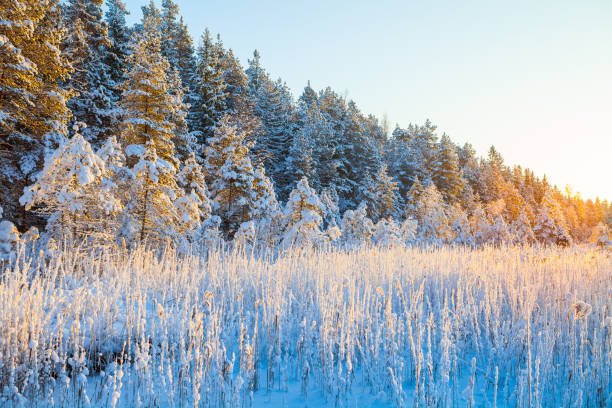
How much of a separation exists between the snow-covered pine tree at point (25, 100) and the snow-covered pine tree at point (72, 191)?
6997 mm

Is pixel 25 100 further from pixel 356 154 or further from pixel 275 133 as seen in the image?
pixel 356 154

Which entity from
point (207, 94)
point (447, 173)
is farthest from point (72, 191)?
point (447, 173)

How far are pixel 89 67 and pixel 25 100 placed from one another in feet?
32.6

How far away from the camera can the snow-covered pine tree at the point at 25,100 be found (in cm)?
1193

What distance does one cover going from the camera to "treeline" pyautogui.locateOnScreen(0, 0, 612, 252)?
385 inches

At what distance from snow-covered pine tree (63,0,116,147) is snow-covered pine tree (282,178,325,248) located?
1292cm

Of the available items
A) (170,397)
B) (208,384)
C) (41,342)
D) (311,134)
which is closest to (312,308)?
(208,384)

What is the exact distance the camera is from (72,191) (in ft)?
23.5

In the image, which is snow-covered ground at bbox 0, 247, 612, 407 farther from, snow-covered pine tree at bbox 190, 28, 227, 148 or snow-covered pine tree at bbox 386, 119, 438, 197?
snow-covered pine tree at bbox 386, 119, 438, 197

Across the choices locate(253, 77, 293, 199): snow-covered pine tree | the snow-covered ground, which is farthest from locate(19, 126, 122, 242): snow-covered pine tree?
locate(253, 77, 293, 199): snow-covered pine tree

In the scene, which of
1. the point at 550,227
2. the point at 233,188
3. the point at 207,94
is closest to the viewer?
the point at 233,188

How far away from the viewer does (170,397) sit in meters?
2.57

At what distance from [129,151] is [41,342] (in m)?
12.1

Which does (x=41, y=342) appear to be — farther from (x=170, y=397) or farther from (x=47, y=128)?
(x=47, y=128)
